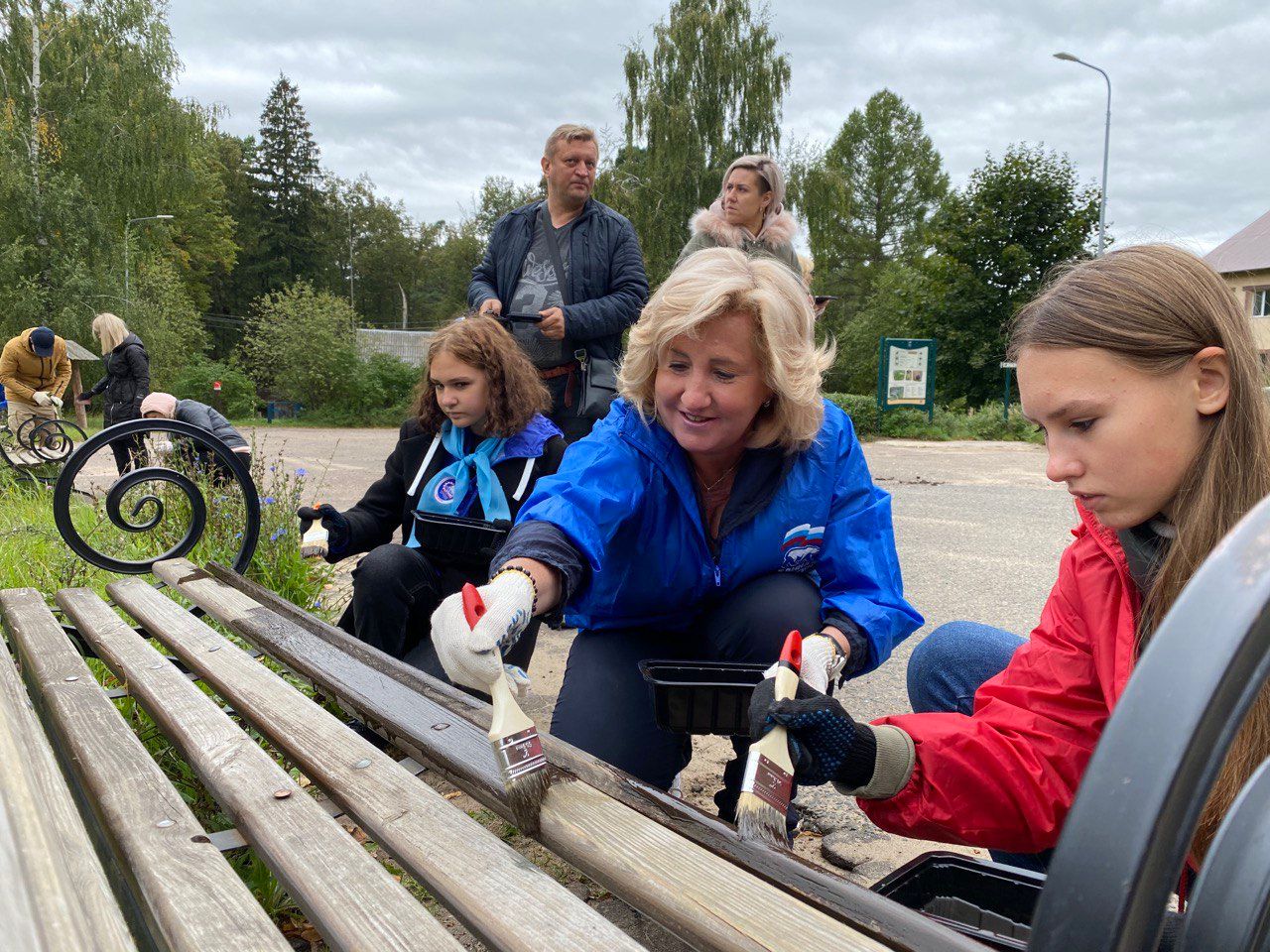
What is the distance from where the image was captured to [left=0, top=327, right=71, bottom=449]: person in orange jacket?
9.37m

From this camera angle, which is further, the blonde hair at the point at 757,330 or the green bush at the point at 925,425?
the green bush at the point at 925,425

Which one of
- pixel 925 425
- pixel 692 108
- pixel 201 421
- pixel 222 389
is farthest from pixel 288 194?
pixel 201 421

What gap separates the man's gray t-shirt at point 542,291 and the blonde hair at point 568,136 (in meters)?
0.24

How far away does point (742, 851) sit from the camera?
1134mm

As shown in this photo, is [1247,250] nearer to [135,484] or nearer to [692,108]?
[692,108]

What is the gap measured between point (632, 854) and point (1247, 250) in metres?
43.2

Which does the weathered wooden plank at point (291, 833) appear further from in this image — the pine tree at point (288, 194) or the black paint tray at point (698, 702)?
the pine tree at point (288, 194)

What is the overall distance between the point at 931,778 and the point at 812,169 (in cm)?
2451

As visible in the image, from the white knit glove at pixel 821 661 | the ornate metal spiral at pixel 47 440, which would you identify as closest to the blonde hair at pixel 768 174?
the white knit glove at pixel 821 661

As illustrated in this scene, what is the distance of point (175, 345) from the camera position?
25.7 metres

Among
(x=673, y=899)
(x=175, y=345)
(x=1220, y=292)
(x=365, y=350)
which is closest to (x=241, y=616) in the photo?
(x=673, y=899)

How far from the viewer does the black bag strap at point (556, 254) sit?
12.7 feet

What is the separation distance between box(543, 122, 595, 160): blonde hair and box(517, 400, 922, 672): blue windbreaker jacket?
215 centimetres

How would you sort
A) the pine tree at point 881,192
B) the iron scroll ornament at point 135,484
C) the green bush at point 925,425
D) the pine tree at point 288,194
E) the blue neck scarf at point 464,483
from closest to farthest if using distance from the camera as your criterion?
1. the iron scroll ornament at point 135,484
2. the blue neck scarf at point 464,483
3. the green bush at point 925,425
4. the pine tree at point 881,192
5. the pine tree at point 288,194
